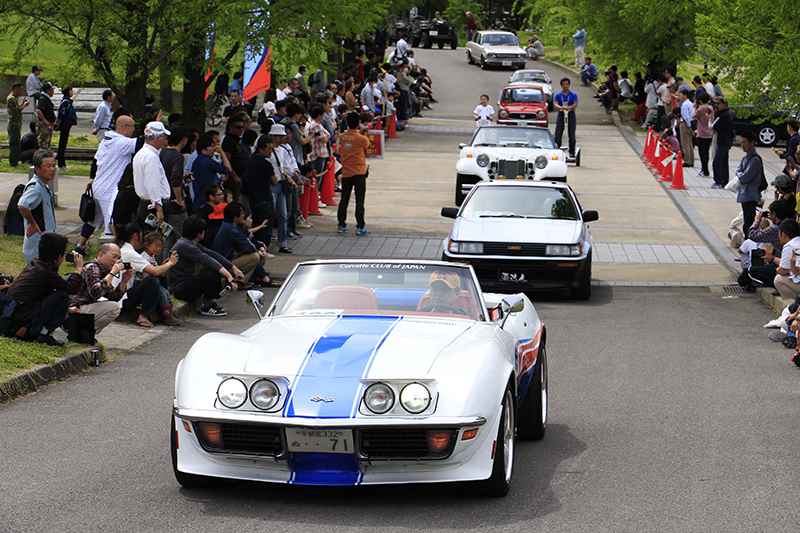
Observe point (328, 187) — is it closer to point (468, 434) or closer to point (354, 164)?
point (354, 164)

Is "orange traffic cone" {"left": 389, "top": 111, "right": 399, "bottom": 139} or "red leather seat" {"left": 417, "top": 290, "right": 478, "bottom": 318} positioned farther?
"orange traffic cone" {"left": 389, "top": 111, "right": 399, "bottom": 139}

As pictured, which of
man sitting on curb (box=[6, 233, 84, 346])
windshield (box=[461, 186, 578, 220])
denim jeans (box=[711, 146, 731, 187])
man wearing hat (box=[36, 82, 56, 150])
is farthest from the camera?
denim jeans (box=[711, 146, 731, 187])

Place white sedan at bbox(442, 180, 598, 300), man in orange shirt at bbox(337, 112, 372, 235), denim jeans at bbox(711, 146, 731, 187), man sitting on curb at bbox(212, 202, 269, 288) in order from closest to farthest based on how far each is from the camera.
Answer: man sitting on curb at bbox(212, 202, 269, 288), white sedan at bbox(442, 180, 598, 300), man in orange shirt at bbox(337, 112, 372, 235), denim jeans at bbox(711, 146, 731, 187)

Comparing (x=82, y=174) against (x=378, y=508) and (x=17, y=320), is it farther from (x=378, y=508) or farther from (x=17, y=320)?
(x=378, y=508)

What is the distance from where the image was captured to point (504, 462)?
552 centimetres

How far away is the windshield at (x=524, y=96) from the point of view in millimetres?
33125

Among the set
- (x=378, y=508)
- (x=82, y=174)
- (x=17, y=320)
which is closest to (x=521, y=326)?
(x=378, y=508)

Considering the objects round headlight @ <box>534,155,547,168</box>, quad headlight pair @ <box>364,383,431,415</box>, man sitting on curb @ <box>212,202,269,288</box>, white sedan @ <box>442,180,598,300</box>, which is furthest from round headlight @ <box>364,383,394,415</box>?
round headlight @ <box>534,155,547,168</box>

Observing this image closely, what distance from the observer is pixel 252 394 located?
534 centimetres

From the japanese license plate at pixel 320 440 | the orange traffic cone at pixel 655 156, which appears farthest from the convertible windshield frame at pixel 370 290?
the orange traffic cone at pixel 655 156

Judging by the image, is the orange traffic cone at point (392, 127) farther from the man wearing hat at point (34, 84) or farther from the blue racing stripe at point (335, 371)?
the blue racing stripe at point (335, 371)

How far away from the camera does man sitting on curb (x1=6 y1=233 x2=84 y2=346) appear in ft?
28.3

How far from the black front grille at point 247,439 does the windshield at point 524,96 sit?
1136 inches

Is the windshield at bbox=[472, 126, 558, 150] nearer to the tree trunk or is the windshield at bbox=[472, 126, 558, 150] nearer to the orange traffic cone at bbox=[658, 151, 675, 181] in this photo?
the orange traffic cone at bbox=[658, 151, 675, 181]
